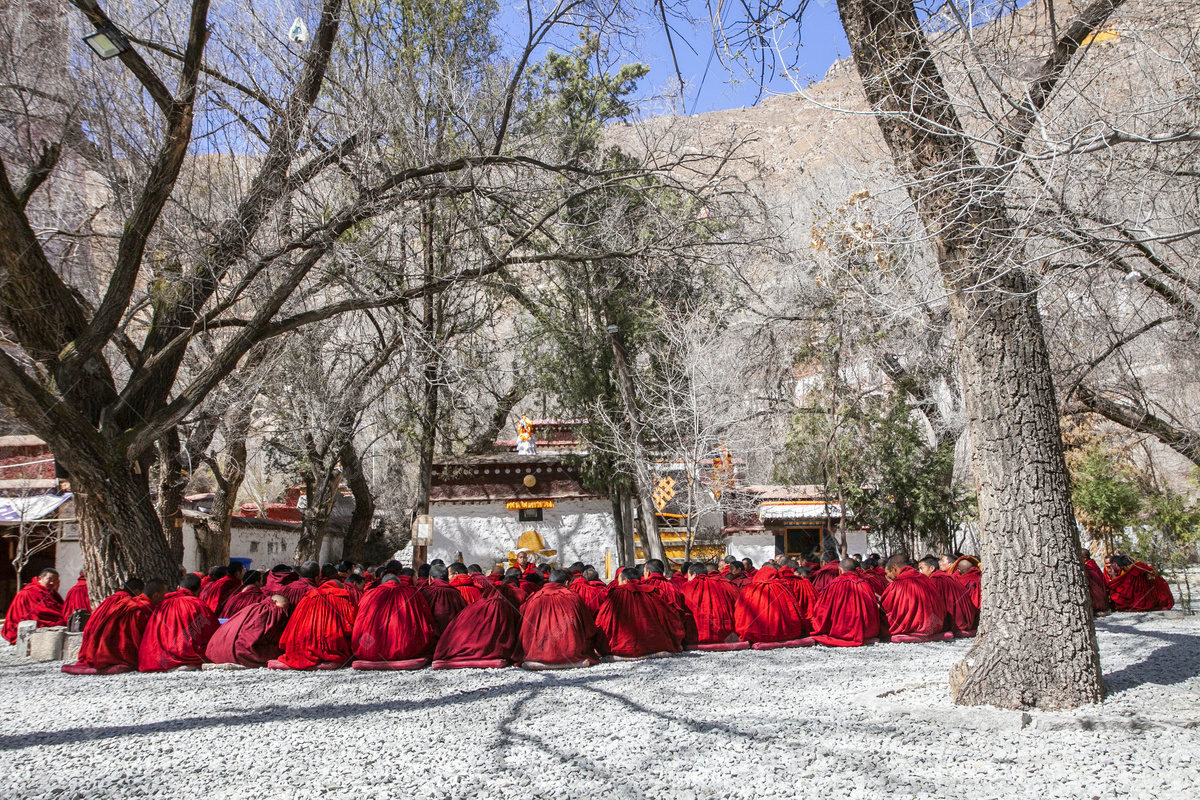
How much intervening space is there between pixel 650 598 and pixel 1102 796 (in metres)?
5.59

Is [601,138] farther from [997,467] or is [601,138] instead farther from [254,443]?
[254,443]

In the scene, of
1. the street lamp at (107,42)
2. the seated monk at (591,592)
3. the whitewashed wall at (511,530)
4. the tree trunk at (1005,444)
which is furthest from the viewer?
the whitewashed wall at (511,530)

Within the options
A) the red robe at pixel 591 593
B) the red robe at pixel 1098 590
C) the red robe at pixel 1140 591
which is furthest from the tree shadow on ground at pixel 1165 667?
the red robe at pixel 591 593

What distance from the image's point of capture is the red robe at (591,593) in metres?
9.13

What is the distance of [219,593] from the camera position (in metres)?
9.84

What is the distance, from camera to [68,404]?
8.24 metres

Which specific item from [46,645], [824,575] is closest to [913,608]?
[824,575]

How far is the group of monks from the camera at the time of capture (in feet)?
27.6

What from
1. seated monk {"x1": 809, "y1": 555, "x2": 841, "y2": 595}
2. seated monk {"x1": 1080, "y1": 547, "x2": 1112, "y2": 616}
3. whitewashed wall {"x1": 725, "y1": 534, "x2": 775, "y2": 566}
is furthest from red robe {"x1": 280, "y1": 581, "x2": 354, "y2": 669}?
whitewashed wall {"x1": 725, "y1": 534, "x2": 775, "y2": 566}

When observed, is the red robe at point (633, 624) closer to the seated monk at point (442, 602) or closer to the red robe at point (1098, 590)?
the seated monk at point (442, 602)

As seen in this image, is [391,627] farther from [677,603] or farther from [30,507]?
[30,507]

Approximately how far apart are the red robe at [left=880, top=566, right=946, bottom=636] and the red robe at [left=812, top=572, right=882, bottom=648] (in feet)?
0.60

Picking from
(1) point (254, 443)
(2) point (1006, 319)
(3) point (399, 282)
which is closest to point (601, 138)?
(3) point (399, 282)

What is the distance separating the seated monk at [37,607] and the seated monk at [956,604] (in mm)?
11040
